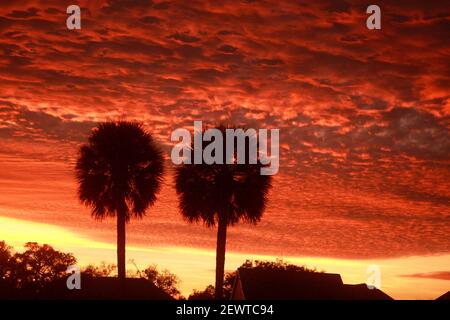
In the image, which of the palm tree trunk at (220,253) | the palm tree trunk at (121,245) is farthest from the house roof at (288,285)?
the palm tree trunk at (121,245)

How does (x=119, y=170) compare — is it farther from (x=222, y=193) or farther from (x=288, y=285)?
(x=288, y=285)

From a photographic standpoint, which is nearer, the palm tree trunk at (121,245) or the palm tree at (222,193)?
the palm tree trunk at (121,245)

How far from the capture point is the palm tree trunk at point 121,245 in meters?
36.6

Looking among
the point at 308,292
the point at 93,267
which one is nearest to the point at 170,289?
the point at 93,267

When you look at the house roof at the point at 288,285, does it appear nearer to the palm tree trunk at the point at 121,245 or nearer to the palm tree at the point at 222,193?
the palm tree at the point at 222,193

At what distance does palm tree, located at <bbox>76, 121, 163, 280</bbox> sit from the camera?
125 feet

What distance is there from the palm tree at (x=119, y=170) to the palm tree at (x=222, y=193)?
6.15 ft

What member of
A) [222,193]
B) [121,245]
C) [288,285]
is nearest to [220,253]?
[222,193]

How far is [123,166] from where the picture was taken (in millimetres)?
38406

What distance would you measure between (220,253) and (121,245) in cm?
528

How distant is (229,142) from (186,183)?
134 inches

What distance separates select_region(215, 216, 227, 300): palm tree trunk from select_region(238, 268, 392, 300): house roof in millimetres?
6982

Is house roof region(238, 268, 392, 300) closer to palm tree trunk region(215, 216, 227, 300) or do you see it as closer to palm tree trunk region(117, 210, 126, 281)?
palm tree trunk region(215, 216, 227, 300)
